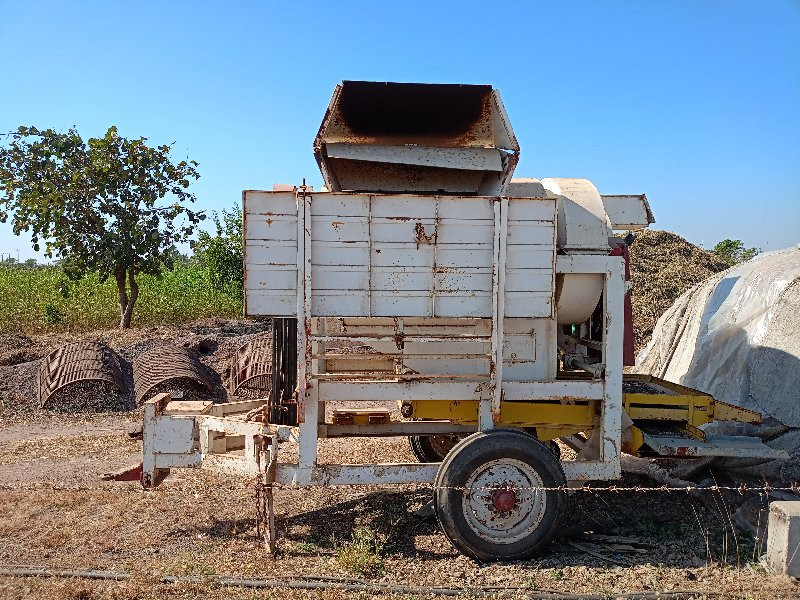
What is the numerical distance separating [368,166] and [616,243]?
7.22ft

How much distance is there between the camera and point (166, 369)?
1020cm

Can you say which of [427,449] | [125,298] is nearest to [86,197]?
[125,298]

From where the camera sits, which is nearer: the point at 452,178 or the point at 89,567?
the point at 89,567

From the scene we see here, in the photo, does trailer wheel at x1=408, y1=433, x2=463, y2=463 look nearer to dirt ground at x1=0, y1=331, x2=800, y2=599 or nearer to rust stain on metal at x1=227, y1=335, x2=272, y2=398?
dirt ground at x1=0, y1=331, x2=800, y2=599

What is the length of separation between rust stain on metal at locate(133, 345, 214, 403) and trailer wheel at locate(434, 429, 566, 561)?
639cm

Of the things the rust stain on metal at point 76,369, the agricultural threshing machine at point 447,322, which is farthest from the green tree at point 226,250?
the agricultural threshing machine at point 447,322

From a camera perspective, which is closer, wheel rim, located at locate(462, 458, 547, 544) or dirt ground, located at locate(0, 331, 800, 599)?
dirt ground, located at locate(0, 331, 800, 599)

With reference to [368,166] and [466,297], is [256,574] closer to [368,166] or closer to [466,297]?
[466,297]

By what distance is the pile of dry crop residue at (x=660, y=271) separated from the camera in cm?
1452

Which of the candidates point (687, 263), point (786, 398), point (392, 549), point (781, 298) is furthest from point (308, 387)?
point (687, 263)

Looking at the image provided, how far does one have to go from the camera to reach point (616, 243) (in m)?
5.59

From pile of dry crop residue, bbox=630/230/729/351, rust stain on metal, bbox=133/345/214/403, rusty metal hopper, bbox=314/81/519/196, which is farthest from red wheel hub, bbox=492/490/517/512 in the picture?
pile of dry crop residue, bbox=630/230/729/351

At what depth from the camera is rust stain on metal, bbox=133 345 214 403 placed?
32.9ft

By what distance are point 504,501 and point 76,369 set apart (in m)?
8.34
